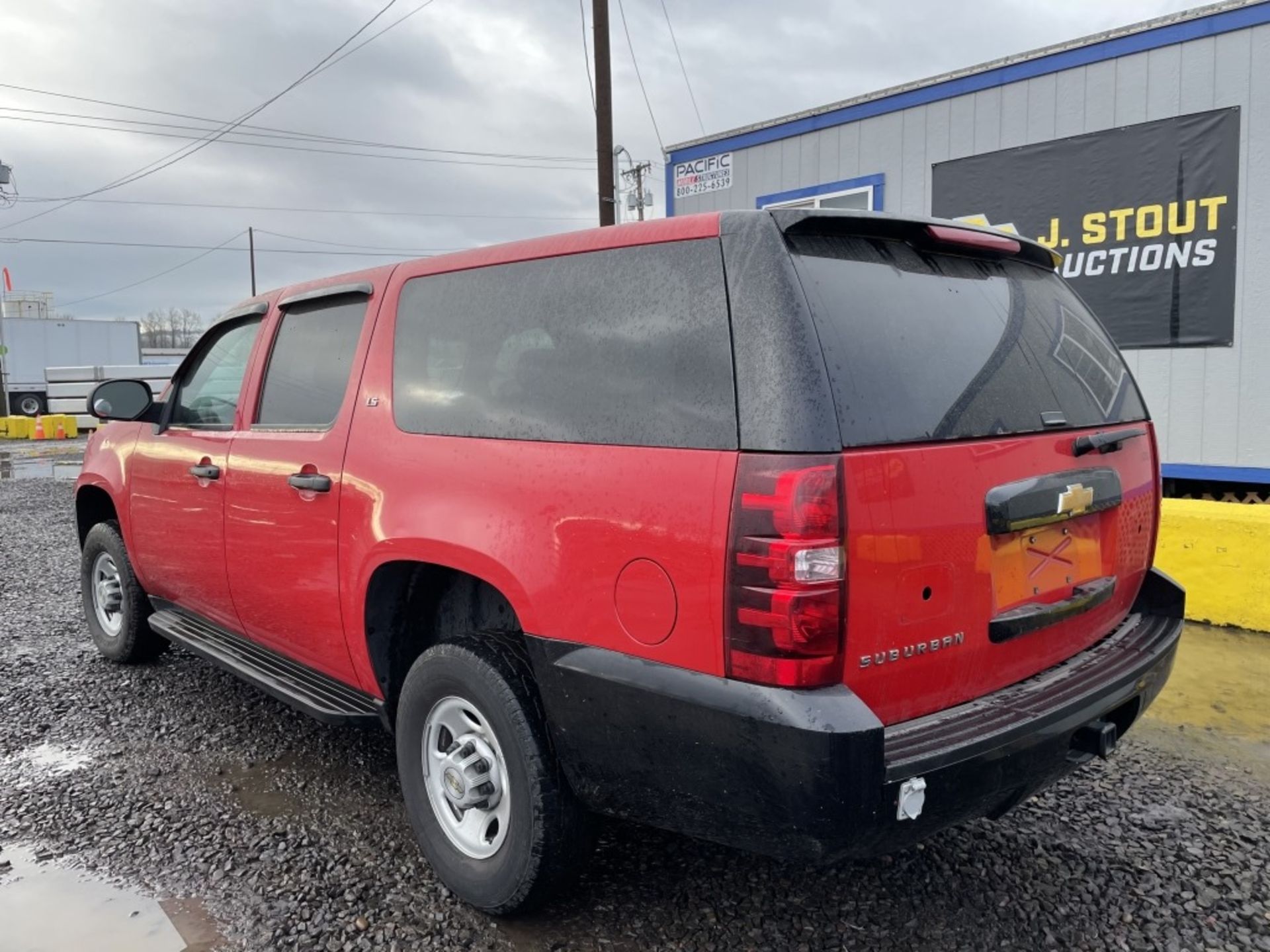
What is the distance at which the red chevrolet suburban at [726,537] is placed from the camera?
6.19ft

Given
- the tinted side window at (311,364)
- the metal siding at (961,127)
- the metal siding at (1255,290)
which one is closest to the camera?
the tinted side window at (311,364)

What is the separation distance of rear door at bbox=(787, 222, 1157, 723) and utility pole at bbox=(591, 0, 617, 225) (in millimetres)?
11795

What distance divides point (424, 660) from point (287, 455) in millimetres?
1071

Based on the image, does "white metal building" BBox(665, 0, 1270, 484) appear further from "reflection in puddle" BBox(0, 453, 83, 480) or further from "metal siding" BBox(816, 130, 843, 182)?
"reflection in puddle" BBox(0, 453, 83, 480)

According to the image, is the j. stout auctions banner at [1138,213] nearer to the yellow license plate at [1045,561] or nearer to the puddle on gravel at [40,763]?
the yellow license plate at [1045,561]

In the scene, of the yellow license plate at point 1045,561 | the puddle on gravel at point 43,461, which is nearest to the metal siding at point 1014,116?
the yellow license plate at point 1045,561

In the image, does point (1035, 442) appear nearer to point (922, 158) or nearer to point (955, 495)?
point (955, 495)

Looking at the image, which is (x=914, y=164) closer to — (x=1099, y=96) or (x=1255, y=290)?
(x=1099, y=96)

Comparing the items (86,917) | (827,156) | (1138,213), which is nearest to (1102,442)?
(86,917)

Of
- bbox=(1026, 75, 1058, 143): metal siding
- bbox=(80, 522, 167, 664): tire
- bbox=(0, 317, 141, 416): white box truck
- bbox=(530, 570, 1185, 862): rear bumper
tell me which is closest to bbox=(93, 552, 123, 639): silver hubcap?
bbox=(80, 522, 167, 664): tire

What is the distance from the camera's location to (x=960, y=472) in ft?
6.78

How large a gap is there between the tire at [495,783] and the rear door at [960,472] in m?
0.87

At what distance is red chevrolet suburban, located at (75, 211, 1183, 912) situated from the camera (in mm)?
1886

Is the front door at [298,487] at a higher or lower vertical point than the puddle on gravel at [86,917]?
higher
